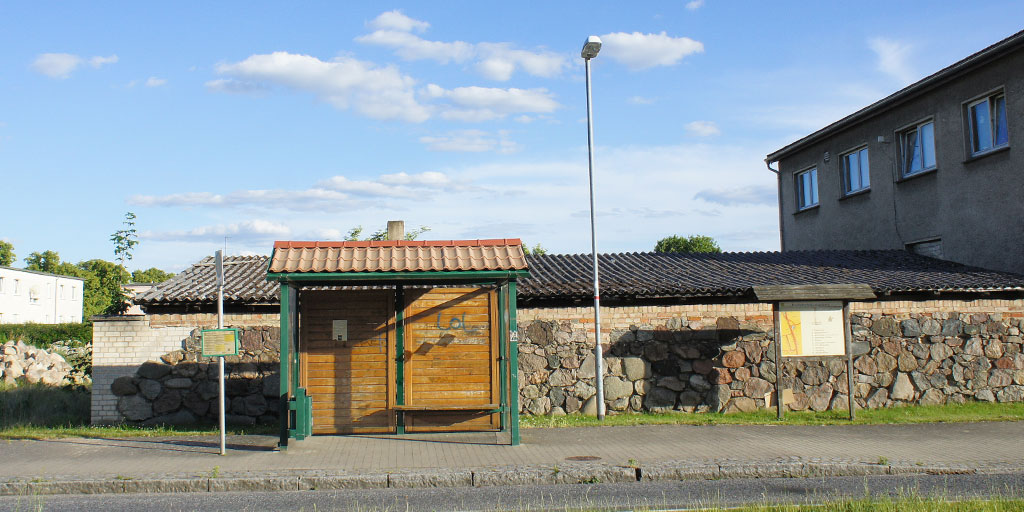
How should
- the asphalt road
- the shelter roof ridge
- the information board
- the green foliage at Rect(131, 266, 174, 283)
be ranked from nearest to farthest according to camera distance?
the asphalt road → the shelter roof ridge → the information board → the green foliage at Rect(131, 266, 174, 283)

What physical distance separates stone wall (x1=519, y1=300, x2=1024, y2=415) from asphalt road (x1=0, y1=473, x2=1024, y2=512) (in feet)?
18.3

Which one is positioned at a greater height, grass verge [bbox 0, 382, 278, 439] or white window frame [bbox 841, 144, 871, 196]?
white window frame [bbox 841, 144, 871, 196]

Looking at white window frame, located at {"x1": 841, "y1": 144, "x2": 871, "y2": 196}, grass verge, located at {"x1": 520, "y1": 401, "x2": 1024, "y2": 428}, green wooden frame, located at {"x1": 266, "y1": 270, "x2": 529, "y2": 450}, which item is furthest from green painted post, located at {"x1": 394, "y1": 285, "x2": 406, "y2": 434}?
white window frame, located at {"x1": 841, "y1": 144, "x2": 871, "y2": 196}

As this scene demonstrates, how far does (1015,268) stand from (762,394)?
719cm

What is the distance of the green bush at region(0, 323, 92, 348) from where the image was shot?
33.4 metres

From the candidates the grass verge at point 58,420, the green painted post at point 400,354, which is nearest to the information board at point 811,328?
the green painted post at point 400,354

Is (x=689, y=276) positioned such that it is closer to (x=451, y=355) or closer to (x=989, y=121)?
(x=451, y=355)

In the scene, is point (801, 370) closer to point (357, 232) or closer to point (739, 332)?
point (739, 332)

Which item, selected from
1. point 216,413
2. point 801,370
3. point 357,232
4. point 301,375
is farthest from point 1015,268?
point 357,232

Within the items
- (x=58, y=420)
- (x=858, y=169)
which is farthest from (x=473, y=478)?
(x=858, y=169)

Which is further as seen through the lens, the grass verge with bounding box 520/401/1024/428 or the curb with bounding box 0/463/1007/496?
the grass verge with bounding box 520/401/1024/428

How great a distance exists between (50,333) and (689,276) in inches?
1146

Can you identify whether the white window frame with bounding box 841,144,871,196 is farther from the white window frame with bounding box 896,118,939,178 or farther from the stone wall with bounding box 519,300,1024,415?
the stone wall with bounding box 519,300,1024,415

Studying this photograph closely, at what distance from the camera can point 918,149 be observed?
68.1 ft
